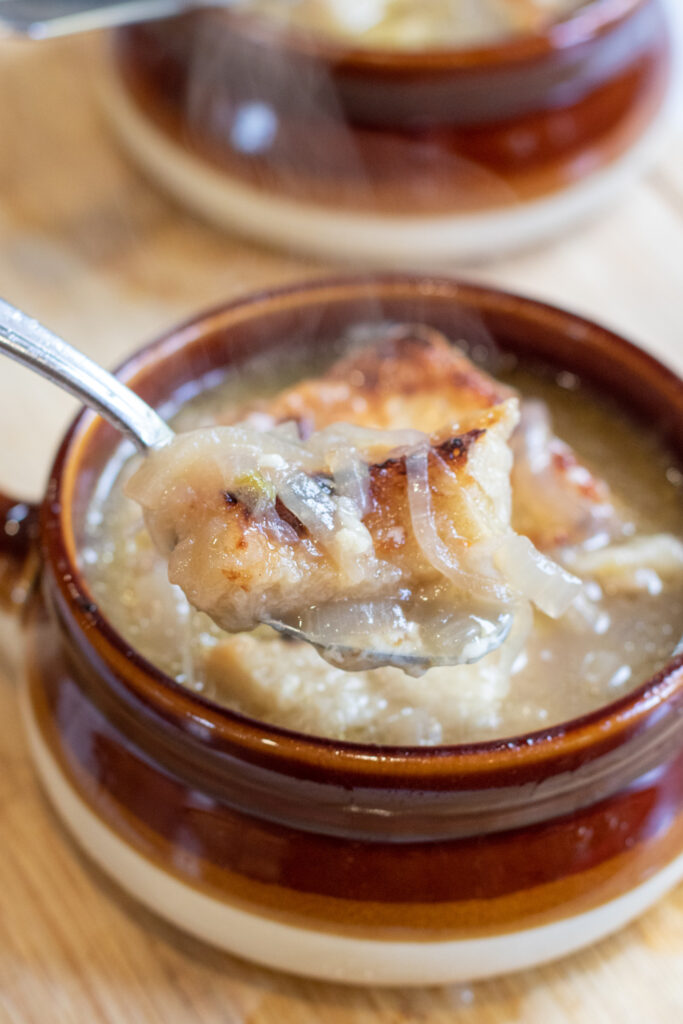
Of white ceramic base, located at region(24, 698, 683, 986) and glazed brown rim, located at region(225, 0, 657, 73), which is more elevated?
glazed brown rim, located at region(225, 0, 657, 73)

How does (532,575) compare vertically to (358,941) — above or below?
above

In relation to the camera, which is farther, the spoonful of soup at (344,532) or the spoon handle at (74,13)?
the spoon handle at (74,13)

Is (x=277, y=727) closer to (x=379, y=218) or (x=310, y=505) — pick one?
(x=310, y=505)

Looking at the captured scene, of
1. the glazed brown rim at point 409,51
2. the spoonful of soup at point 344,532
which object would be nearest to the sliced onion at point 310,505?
the spoonful of soup at point 344,532

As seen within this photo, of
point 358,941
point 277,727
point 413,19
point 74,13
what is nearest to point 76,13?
point 74,13

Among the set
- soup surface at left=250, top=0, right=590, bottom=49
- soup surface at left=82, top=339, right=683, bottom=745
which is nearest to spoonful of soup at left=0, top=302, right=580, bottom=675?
soup surface at left=82, top=339, right=683, bottom=745

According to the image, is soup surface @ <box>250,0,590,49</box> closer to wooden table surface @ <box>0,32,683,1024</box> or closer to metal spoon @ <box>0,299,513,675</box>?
wooden table surface @ <box>0,32,683,1024</box>

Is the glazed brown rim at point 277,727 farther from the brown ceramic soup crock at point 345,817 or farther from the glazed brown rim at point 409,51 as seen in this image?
the glazed brown rim at point 409,51
